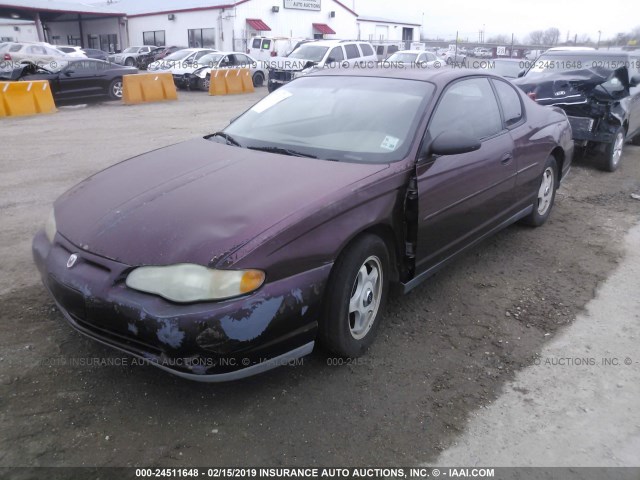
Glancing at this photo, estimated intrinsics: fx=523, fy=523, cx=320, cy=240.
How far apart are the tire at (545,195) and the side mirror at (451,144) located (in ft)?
6.87

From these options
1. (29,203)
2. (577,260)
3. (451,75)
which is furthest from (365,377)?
(29,203)

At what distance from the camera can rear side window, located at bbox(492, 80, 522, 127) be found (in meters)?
4.43

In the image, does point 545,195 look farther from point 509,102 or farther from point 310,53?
point 310,53

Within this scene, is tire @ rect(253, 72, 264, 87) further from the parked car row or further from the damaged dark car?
the damaged dark car

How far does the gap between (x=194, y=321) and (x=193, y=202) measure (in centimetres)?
73

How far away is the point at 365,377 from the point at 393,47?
34.8m

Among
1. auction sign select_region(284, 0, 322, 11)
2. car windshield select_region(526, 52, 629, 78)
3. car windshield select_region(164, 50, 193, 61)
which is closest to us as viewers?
car windshield select_region(526, 52, 629, 78)

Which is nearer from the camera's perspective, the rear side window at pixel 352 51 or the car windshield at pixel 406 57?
the rear side window at pixel 352 51

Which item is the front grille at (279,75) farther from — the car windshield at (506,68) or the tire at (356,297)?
the tire at (356,297)

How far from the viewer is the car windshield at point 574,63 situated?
29.3 feet

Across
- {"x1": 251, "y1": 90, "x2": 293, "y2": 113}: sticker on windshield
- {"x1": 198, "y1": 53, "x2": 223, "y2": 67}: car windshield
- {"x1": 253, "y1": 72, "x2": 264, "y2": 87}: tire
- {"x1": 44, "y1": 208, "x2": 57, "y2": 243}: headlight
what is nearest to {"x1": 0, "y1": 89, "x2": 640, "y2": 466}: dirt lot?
{"x1": 44, "y1": 208, "x2": 57, "y2": 243}: headlight

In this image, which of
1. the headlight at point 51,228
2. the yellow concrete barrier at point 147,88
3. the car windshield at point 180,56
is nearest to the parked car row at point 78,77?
the yellow concrete barrier at point 147,88

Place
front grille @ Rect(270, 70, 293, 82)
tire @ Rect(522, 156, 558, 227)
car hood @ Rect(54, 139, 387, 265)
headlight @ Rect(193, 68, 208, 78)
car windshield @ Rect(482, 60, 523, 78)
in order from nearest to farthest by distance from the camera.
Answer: car hood @ Rect(54, 139, 387, 265) → tire @ Rect(522, 156, 558, 227) → car windshield @ Rect(482, 60, 523, 78) → front grille @ Rect(270, 70, 293, 82) → headlight @ Rect(193, 68, 208, 78)

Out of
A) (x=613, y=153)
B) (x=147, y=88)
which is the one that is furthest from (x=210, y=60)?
(x=613, y=153)
